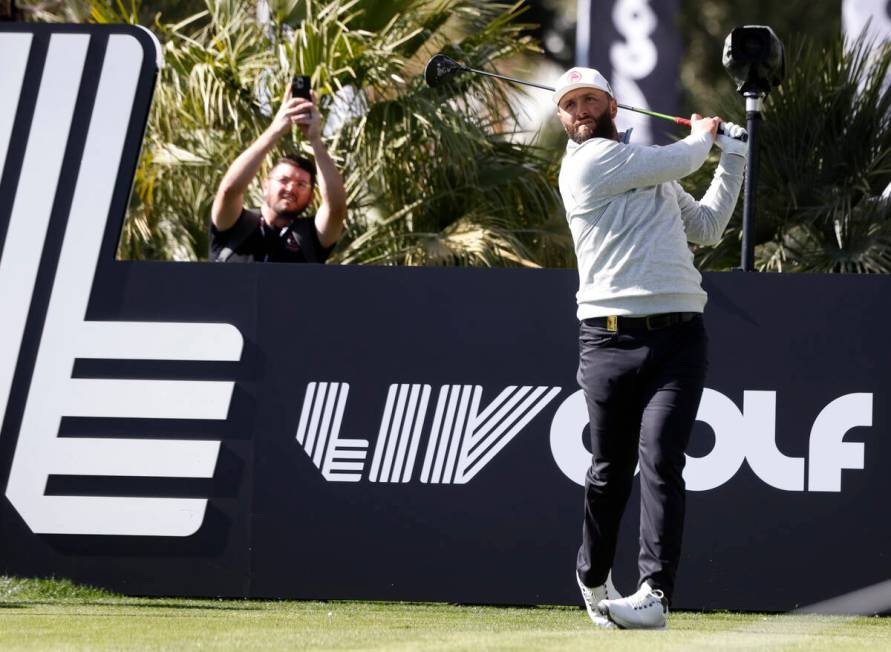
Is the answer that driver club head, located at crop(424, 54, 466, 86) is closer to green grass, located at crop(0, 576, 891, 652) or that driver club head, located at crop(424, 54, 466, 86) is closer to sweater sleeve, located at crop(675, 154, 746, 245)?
sweater sleeve, located at crop(675, 154, 746, 245)

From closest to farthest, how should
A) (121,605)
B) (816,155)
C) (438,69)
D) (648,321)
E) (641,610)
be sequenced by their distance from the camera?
(641,610) < (648,321) < (121,605) < (438,69) < (816,155)

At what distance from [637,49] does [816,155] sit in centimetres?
516

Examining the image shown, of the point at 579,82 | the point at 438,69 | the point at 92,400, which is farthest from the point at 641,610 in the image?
the point at 438,69

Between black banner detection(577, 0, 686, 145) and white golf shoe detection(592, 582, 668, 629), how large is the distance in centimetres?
884

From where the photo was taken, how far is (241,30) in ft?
28.6

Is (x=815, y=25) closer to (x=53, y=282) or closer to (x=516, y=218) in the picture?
(x=516, y=218)

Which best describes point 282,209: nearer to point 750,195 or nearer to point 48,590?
point 48,590

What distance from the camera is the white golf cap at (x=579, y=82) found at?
14.7 feet

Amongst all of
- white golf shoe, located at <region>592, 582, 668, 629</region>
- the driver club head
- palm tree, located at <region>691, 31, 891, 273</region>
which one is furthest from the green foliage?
palm tree, located at <region>691, 31, 891, 273</region>

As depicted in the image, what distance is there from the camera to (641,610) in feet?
14.1

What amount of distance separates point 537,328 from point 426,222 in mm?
3069

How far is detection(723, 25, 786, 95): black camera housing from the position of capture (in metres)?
6.20

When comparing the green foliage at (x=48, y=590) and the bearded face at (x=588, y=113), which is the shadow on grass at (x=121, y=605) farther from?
the bearded face at (x=588, y=113)

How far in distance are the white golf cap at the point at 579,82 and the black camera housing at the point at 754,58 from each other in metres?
1.86
